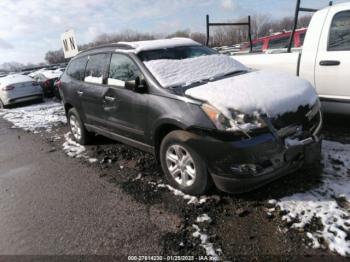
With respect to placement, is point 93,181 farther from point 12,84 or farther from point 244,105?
point 12,84

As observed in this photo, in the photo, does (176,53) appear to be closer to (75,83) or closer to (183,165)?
(183,165)

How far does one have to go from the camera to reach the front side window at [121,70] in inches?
182

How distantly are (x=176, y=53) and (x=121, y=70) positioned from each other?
2.75ft

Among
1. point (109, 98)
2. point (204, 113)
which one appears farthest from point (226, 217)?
point (109, 98)

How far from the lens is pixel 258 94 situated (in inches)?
144

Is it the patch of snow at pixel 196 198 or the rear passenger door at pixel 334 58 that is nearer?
the patch of snow at pixel 196 198

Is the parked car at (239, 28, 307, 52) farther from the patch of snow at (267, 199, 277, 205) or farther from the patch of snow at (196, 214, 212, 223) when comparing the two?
the patch of snow at (196, 214, 212, 223)

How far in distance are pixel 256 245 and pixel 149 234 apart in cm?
103

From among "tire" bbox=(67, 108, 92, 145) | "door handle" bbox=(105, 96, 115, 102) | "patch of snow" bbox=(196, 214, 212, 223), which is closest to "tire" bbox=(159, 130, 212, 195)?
"patch of snow" bbox=(196, 214, 212, 223)

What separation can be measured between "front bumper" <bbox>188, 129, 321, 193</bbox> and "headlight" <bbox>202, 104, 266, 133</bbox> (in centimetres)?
12

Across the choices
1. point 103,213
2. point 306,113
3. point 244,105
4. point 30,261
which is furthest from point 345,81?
point 30,261

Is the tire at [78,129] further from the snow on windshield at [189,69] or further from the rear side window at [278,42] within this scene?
the rear side window at [278,42]

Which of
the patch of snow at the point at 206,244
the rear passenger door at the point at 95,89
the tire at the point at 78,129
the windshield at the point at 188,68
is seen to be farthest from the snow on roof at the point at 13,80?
the patch of snow at the point at 206,244

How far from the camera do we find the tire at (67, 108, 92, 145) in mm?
6371
